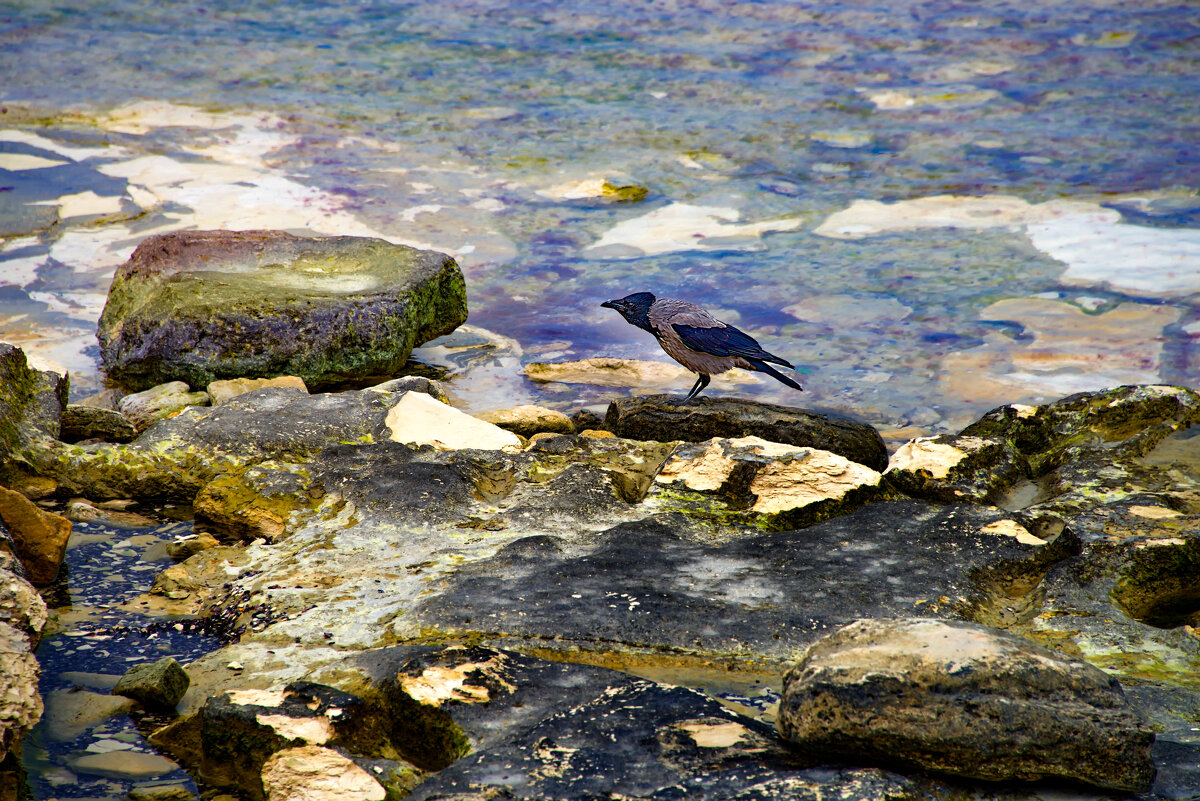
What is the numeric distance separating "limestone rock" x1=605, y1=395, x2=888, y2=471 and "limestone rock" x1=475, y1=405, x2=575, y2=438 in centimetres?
35

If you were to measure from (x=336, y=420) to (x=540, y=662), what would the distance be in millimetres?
1866

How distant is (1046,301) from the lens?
19.6 feet

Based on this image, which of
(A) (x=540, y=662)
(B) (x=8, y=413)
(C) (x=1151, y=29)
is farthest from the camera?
(C) (x=1151, y=29)

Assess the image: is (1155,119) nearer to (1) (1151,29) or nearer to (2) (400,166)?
(1) (1151,29)

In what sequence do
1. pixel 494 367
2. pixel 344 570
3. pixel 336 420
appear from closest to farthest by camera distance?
pixel 344 570, pixel 336 420, pixel 494 367

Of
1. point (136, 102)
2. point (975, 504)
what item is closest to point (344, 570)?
point (975, 504)

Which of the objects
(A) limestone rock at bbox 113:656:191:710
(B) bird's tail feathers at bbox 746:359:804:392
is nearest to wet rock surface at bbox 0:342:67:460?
(A) limestone rock at bbox 113:656:191:710

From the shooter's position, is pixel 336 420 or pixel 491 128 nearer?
pixel 336 420

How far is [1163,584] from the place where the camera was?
2.80 meters

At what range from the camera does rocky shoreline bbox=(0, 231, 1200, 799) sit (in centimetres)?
190

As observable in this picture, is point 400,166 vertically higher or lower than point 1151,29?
lower

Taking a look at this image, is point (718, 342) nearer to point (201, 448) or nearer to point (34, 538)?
point (201, 448)

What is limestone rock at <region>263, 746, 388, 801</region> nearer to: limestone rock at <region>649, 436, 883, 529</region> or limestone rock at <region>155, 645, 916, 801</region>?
limestone rock at <region>155, 645, 916, 801</region>

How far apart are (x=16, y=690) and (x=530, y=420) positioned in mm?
2491
